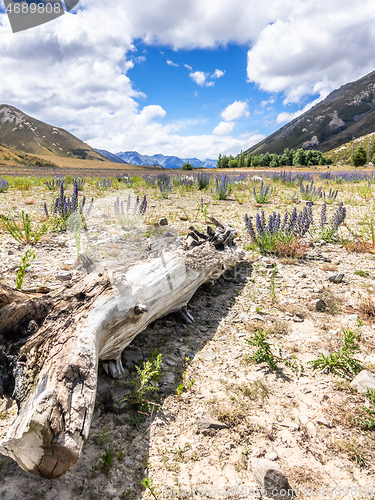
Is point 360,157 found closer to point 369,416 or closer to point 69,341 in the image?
point 369,416

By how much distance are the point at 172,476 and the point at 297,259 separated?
15.2 feet

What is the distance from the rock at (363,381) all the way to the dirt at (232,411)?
6 cm

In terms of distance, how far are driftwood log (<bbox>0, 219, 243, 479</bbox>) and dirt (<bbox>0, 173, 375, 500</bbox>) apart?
1.04ft

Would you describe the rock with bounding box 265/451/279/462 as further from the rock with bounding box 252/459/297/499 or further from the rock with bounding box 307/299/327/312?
the rock with bounding box 307/299/327/312

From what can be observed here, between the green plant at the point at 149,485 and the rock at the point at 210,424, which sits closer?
the green plant at the point at 149,485

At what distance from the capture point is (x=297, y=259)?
5.55 metres

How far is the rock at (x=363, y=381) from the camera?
7.84 feet

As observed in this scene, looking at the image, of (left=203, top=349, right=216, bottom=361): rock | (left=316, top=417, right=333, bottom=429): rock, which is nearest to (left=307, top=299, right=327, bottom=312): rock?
(left=203, top=349, right=216, bottom=361): rock

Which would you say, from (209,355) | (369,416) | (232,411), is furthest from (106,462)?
(369,416)

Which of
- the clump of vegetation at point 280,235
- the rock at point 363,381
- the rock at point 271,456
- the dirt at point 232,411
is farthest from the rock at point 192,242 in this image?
the rock at point 271,456

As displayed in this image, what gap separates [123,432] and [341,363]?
2.16 meters

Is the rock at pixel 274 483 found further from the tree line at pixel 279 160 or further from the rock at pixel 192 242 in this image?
the tree line at pixel 279 160

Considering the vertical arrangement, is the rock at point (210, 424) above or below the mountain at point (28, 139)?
below

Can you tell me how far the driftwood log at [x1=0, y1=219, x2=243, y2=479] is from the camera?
1579 millimetres
